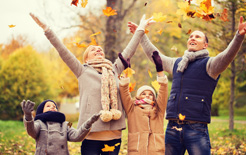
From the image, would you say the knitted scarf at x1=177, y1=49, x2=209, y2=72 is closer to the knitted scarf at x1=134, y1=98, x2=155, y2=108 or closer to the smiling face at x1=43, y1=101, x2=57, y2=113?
the knitted scarf at x1=134, y1=98, x2=155, y2=108

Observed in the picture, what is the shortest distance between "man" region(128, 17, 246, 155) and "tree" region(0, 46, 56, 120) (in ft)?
38.7

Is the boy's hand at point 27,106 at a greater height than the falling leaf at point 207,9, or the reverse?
the falling leaf at point 207,9

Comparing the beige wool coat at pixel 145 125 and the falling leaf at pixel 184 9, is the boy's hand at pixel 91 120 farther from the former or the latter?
the falling leaf at pixel 184 9

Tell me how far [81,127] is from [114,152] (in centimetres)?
47

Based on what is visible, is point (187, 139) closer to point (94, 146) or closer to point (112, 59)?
point (94, 146)

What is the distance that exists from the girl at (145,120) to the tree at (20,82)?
11403mm

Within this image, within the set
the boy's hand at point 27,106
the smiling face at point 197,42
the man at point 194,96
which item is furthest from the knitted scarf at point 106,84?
the smiling face at point 197,42

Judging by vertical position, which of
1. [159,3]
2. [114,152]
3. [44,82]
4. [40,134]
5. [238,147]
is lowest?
[238,147]

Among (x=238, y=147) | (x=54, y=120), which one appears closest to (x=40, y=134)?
(x=54, y=120)

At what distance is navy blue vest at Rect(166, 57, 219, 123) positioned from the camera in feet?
10.3

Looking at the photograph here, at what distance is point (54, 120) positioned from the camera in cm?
321

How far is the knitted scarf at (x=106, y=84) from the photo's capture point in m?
3.18

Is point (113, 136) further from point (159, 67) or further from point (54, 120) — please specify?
point (159, 67)

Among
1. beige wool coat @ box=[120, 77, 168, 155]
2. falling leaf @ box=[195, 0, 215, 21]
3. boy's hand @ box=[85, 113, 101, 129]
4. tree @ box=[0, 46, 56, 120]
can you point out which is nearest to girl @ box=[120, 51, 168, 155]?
beige wool coat @ box=[120, 77, 168, 155]
